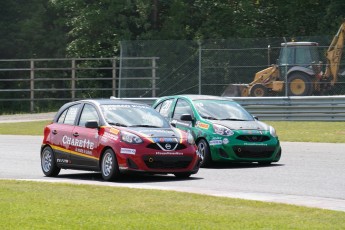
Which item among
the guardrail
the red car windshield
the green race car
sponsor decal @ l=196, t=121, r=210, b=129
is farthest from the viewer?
the guardrail

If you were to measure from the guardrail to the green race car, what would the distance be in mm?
12088

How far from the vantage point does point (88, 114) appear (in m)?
17.7

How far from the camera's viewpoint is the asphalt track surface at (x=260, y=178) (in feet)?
45.2

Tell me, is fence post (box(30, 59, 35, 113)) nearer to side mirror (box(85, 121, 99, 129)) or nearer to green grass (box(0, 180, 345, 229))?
side mirror (box(85, 121, 99, 129))

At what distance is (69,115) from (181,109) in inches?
126

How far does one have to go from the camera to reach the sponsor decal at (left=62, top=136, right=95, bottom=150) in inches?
670

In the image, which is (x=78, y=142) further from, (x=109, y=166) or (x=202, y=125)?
(x=202, y=125)

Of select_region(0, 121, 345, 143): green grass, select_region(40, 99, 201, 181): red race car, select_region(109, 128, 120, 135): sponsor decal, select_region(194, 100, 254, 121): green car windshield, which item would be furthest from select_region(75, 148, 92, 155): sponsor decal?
select_region(0, 121, 345, 143): green grass

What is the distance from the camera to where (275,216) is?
11.2 metres

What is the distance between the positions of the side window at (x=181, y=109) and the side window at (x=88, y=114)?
10.2 ft

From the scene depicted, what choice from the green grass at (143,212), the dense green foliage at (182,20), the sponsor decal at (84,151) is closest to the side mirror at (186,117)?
the sponsor decal at (84,151)

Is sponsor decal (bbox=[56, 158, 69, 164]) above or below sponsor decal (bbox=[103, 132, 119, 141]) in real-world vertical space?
below

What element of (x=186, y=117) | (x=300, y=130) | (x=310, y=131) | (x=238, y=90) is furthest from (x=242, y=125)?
(x=238, y=90)

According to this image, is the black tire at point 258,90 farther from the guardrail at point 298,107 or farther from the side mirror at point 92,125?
the side mirror at point 92,125
